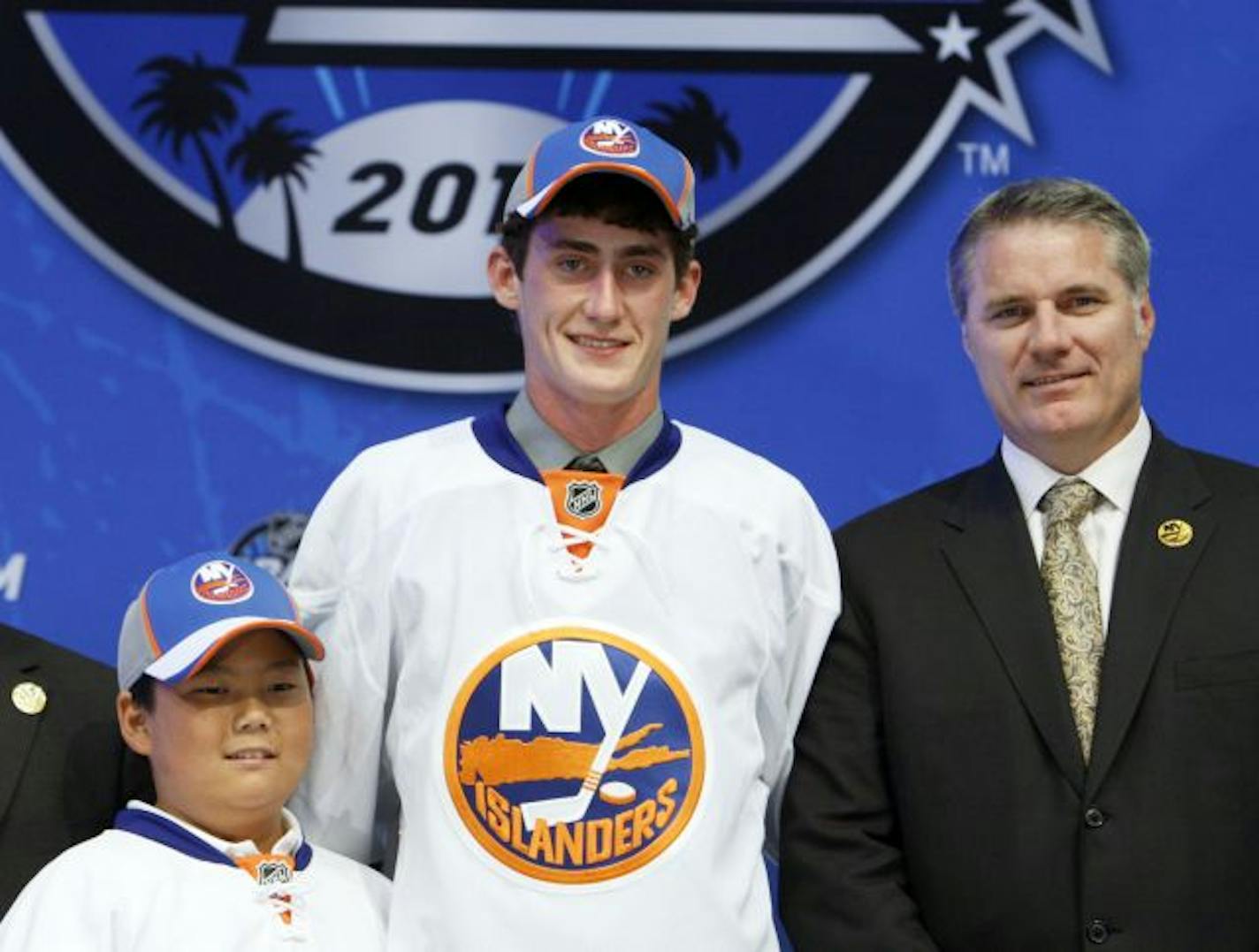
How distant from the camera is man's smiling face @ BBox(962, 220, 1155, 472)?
2689mm

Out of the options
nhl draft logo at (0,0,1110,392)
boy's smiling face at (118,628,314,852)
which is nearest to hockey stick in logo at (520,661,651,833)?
boy's smiling face at (118,628,314,852)

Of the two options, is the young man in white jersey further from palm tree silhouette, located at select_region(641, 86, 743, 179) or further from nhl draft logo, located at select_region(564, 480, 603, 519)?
palm tree silhouette, located at select_region(641, 86, 743, 179)

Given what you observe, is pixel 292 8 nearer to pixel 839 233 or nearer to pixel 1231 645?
pixel 839 233

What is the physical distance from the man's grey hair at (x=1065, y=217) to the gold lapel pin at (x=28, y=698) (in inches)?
51.8

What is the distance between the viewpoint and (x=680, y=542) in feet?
8.40

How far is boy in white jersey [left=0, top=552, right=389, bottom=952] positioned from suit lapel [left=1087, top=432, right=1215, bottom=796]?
91 cm

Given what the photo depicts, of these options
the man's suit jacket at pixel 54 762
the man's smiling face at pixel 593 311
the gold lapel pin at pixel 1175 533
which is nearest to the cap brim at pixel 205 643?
the man's suit jacket at pixel 54 762

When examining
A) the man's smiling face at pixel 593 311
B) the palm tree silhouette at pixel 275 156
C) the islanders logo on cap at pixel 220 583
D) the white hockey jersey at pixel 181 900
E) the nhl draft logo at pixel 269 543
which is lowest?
the white hockey jersey at pixel 181 900

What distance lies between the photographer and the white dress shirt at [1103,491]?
2.70m

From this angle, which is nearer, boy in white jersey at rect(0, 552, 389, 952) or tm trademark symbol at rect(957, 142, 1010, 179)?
boy in white jersey at rect(0, 552, 389, 952)

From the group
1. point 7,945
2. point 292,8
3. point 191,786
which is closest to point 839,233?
point 292,8

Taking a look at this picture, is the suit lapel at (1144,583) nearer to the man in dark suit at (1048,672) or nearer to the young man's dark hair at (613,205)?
the man in dark suit at (1048,672)

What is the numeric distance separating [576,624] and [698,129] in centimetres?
114

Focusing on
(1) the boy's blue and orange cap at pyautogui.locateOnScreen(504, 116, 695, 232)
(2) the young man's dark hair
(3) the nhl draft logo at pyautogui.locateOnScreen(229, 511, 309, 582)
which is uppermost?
(1) the boy's blue and orange cap at pyautogui.locateOnScreen(504, 116, 695, 232)
